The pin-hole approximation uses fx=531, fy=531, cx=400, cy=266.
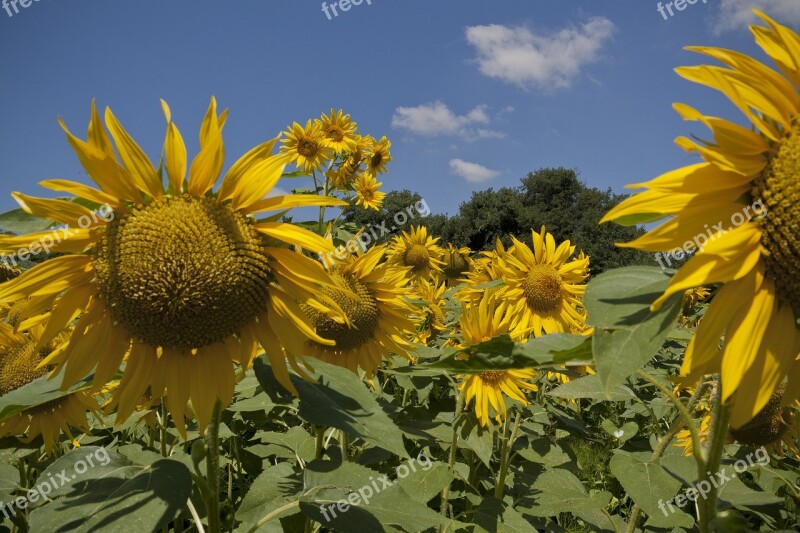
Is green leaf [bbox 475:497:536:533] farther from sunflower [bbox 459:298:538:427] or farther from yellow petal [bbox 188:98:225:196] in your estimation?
yellow petal [bbox 188:98:225:196]

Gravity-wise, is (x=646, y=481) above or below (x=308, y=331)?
below

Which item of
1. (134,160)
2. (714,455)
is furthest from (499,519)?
(134,160)

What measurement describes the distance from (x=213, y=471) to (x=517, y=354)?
1.15 metres

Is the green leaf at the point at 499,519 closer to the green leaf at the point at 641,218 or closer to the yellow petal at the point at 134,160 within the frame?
the green leaf at the point at 641,218

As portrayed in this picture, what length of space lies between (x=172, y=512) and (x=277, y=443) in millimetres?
2154

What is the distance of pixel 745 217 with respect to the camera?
1.09 m

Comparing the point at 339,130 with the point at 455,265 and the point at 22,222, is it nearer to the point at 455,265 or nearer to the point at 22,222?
the point at 455,265

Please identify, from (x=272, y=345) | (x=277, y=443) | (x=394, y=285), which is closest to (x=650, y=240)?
(x=272, y=345)

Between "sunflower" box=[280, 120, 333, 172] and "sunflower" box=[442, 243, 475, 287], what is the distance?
238 cm

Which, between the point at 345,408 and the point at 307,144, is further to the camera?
the point at 307,144

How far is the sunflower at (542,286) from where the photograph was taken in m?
4.92

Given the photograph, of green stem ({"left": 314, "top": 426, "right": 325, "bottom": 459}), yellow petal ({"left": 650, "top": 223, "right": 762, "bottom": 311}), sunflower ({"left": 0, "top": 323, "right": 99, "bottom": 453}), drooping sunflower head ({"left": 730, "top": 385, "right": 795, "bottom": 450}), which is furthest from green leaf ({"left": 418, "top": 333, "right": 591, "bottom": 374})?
drooping sunflower head ({"left": 730, "top": 385, "right": 795, "bottom": 450})

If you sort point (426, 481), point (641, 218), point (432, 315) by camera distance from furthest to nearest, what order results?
point (432, 315) < point (426, 481) < point (641, 218)

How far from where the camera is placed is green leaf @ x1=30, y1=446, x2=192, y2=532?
136cm
